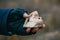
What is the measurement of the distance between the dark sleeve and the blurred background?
1.57 meters

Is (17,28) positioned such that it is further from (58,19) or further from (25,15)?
(58,19)

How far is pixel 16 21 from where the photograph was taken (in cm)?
110

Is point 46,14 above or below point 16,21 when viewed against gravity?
below

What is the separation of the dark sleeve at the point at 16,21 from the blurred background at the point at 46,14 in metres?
1.57

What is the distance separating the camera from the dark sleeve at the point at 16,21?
1.09m

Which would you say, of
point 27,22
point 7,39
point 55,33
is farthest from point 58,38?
point 27,22

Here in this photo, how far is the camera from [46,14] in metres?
2.78

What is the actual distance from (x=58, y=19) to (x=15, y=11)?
6.02ft

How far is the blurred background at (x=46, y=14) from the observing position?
2.71 m

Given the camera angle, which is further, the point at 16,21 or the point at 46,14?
the point at 46,14

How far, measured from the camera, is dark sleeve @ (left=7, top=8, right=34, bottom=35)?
1.09m

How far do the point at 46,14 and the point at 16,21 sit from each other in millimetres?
1696

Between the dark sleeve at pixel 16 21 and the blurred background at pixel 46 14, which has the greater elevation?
the dark sleeve at pixel 16 21

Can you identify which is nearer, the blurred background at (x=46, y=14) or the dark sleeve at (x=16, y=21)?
the dark sleeve at (x=16, y=21)
